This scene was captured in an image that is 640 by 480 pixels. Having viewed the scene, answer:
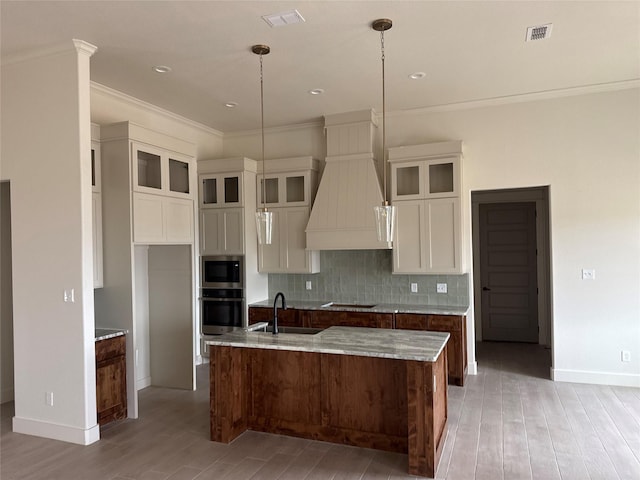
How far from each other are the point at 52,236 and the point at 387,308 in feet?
11.9

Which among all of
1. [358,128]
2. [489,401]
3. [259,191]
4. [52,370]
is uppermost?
[358,128]

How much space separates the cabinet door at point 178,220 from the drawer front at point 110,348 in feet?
3.83


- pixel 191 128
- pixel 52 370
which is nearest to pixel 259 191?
pixel 191 128

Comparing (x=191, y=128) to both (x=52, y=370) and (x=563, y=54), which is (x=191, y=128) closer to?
(x=52, y=370)

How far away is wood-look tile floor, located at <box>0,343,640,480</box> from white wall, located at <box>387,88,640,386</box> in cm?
61

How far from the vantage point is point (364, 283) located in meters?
6.08

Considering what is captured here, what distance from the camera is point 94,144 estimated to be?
14.4 ft

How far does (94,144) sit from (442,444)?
4.14 meters

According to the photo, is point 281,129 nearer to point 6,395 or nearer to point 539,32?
point 539,32

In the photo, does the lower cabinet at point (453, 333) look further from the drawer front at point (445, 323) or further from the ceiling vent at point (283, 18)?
the ceiling vent at point (283, 18)

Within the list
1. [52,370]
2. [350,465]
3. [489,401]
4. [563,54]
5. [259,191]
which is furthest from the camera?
[259,191]

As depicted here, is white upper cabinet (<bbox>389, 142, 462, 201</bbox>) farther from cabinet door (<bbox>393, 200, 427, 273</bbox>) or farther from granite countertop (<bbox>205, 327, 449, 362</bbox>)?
granite countertop (<bbox>205, 327, 449, 362</bbox>)

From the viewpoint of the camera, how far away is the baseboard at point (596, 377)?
4969 millimetres

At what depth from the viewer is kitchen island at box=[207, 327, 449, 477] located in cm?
314
